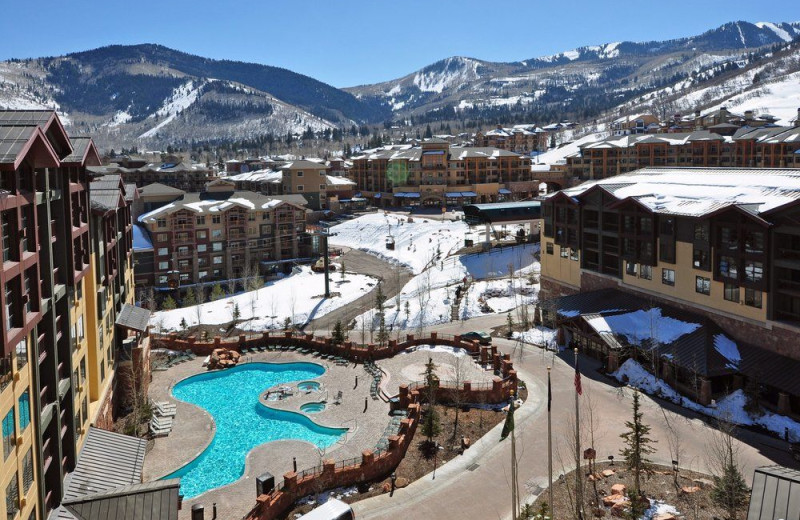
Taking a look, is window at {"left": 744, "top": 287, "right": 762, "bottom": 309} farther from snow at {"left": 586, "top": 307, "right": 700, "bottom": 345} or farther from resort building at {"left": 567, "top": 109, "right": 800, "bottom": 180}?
resort building at {"left": 567, "top": 109, "right": 800, "bottom": 180}

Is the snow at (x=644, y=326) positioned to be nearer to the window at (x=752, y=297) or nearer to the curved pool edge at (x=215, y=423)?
the window at (x=752, y=297)

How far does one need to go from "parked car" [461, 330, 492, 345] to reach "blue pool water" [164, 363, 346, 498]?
12246 millimetres

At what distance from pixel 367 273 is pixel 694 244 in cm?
4613

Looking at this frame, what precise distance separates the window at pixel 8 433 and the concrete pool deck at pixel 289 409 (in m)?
9.39

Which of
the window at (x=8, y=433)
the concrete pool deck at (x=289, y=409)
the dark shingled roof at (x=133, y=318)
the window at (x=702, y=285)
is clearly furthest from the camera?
the window at (x=702, y=285)

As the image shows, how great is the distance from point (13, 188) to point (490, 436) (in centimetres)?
2395

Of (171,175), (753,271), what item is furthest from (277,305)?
(171,175)

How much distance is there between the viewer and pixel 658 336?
3931cm

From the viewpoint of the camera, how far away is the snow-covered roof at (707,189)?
121 feet

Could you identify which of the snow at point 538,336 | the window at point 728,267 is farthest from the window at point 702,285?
the snow at point 538,336

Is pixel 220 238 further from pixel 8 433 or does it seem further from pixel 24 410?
pixel 8 433

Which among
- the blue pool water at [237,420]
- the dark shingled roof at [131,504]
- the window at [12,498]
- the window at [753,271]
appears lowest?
the blue pool water at [237,420]

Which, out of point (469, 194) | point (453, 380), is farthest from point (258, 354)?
point (469, 194)

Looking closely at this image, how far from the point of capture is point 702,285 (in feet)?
131
